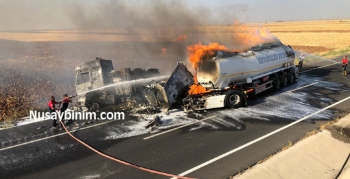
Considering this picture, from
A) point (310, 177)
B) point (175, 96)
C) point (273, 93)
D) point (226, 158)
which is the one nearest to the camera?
point (310, 177)

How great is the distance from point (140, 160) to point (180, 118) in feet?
13.4

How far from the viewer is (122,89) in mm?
13242

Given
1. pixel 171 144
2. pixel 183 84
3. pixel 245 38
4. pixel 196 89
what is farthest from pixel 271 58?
pixel 171 144

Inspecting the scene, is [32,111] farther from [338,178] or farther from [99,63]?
[338,178]

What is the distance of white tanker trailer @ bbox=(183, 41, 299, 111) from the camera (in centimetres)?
1269

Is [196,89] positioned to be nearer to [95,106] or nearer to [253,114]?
[253,114]

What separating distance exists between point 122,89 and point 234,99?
584 centimetres

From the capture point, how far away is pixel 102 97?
1323cm

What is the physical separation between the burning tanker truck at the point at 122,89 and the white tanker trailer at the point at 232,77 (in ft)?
2.94

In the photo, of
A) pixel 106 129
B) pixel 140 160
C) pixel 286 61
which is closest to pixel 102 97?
pixel 106 129

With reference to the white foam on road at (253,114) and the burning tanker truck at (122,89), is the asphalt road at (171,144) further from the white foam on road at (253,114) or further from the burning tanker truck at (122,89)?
the burning tanker truck at (122,89)

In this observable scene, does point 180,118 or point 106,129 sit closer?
point 106,129

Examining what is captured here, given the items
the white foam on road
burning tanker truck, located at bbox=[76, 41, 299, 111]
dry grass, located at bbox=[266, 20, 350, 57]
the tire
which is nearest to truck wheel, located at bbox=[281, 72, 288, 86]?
the tire

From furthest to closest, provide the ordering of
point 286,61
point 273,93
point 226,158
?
point 286,61 → point 273,93 → point 226,158
